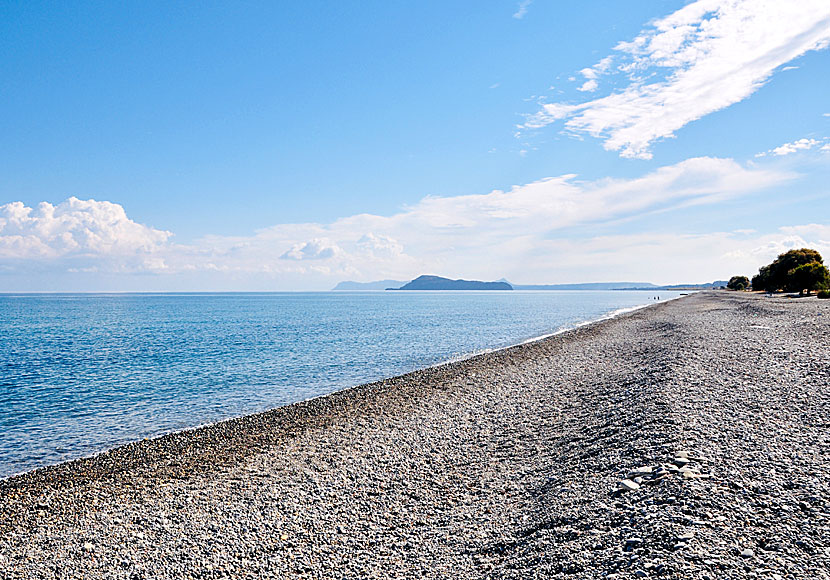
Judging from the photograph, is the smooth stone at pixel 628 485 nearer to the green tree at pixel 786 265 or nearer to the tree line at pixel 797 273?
the tree line at pixel 797 273

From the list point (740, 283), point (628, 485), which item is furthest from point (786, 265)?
point (628, 485)

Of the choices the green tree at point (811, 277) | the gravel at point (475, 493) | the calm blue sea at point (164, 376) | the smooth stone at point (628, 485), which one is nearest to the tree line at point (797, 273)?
the green tree at point (811, 277)

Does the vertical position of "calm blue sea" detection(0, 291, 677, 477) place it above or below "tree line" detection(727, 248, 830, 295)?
below

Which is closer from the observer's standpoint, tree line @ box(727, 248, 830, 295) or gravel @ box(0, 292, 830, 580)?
gravel @ box(0, 292, 830, 580)

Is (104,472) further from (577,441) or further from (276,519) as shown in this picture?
(577,441)

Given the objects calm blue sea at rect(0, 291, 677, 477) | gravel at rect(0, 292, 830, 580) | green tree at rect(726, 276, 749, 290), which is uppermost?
green tree at rect(726, 276, 749, 290)

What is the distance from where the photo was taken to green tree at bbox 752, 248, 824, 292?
337 ft

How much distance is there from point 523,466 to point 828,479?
6188mm

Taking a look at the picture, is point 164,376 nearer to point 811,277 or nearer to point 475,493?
point 475,493

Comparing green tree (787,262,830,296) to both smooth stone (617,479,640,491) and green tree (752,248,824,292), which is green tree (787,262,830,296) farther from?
smooth stone (617,479,640,491)

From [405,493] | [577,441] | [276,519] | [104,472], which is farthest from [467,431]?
[104,472]

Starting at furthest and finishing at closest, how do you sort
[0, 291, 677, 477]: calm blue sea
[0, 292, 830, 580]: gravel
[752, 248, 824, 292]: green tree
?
[752, 248, 824, 292]: green tree
[0, 291, 677, 477]: calm blue sea
[0, 292, 830, 580]: gravel

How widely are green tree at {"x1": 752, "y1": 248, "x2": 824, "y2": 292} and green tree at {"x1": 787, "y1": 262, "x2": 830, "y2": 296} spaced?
3.94 m

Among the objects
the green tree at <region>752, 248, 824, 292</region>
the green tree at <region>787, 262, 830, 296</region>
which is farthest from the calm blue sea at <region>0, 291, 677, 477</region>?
the green tree at <region>752, 248, 824, 292</region>
